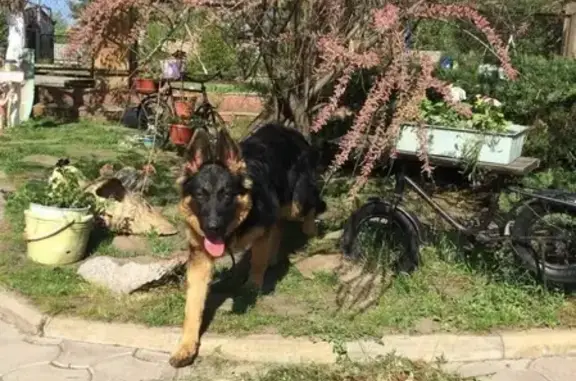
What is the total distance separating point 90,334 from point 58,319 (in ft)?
0.91

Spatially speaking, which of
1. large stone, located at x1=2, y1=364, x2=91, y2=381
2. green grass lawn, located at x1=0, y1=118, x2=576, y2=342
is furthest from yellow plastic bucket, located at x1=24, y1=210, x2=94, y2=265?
large stone, located at x1=2, y1=364, x2=91, y2=381

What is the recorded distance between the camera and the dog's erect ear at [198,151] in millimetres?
4656

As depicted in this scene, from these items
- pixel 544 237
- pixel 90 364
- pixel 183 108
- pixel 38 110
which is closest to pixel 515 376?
pixel 544 237

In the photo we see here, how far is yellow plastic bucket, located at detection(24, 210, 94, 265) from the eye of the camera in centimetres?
553

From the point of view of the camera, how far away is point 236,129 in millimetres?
10719

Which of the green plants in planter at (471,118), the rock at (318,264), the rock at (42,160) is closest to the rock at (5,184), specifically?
the rock at (42,160)

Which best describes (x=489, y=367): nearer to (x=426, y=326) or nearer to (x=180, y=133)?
(x=426, y=326)

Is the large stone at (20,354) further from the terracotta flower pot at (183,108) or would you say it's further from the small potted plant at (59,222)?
the terracotta flower pot at (183,108)

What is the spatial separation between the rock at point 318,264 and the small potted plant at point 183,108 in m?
4.41

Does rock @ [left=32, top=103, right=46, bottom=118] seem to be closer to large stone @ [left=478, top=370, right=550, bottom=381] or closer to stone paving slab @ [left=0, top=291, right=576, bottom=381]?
stone paving slab @ [left=0, top=291, right=576, bottom=381]

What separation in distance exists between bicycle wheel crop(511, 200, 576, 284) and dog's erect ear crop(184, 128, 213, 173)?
2.22 meters

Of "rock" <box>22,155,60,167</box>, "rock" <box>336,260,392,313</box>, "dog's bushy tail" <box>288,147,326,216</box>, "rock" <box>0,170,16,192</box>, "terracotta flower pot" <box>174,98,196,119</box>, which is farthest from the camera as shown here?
"terracotta flower pot" <box>174,98,196,119</box>

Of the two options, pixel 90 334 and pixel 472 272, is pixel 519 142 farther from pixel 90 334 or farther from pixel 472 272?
pixel 90 334

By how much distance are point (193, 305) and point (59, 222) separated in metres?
1.67
